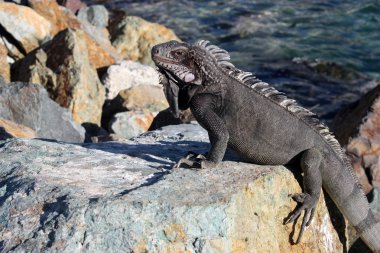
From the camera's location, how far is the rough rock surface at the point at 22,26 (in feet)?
36.7

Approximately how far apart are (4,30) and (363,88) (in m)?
7.39

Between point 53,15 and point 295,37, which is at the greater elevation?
point 53,15

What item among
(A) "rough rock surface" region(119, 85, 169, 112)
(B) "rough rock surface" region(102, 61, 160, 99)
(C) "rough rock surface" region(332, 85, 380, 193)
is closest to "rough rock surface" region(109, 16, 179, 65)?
(B) "rough rock surface" region(102, 61, 160, 99)

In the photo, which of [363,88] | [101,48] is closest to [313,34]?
[363,88]

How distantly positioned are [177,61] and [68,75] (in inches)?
199

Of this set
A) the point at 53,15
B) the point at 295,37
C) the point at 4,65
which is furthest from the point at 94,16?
the point at 295,37

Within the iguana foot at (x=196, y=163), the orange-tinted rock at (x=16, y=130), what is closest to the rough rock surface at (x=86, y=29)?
the orange-tinted rock at (x=16, y=130)

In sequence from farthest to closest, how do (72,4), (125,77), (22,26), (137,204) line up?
(72,4) → (22,26) → (125,77) → (137,204)

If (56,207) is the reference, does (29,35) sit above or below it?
below

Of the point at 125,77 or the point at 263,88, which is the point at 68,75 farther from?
the point at 263,88

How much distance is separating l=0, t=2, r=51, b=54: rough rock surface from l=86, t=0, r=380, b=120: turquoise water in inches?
203

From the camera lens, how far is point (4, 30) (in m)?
11.2

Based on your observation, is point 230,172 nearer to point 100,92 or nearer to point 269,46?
point 100,92

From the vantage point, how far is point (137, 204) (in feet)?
13.6
